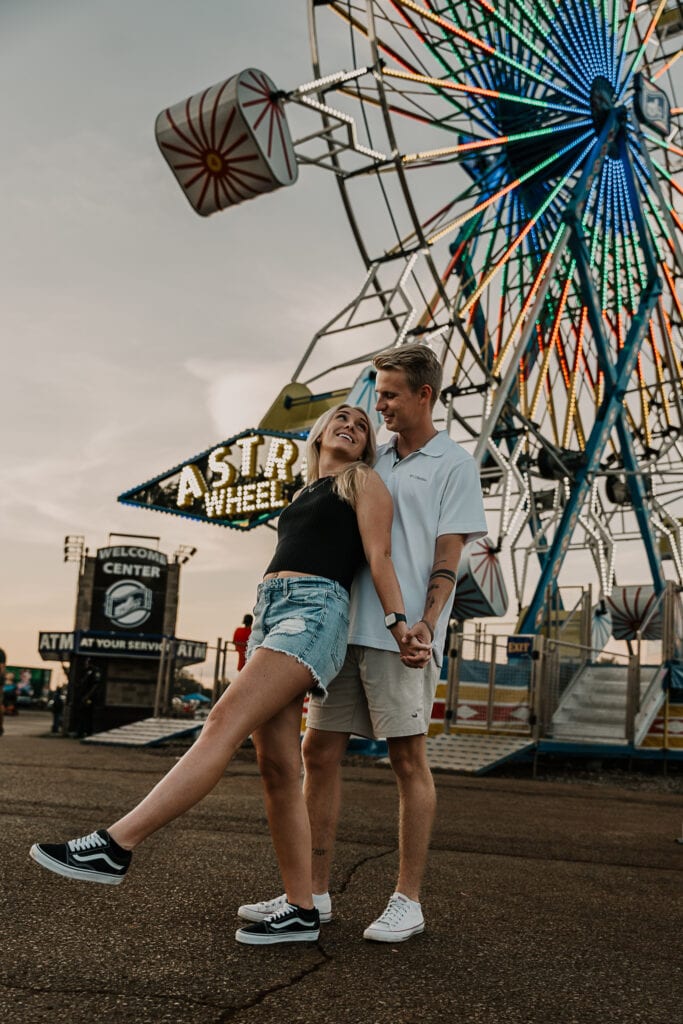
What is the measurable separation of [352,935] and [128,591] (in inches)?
1222

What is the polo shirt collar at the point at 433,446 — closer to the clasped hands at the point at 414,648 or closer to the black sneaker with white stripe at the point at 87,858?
the clasped hands at the point at 414,648

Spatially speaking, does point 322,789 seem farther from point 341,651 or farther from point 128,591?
point 128,591

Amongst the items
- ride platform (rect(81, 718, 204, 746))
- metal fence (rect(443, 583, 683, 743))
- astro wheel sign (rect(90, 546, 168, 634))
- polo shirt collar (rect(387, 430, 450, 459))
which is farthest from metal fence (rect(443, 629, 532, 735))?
astro wheel sign (rect(90, 546, 168, 634))

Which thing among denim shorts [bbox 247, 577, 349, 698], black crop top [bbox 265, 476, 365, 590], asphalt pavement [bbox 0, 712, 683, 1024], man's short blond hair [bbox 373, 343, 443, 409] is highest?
man's short blond hair [bbox 373, 343, 443, 409]

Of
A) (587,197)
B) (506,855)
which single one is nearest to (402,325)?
(587,197)

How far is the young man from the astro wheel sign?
99.4ft

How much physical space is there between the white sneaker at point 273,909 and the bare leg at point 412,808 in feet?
0.79

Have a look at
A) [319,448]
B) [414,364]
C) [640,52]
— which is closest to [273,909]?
[319,448]

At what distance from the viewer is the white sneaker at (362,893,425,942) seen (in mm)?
2924

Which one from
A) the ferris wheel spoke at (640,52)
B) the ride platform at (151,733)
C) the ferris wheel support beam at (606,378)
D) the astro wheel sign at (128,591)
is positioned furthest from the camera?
the astro wheel sign at (128,591)

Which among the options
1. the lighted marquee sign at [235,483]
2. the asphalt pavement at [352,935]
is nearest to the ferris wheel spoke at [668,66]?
the lighted marquee sign at [235,483]

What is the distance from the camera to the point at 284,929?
283 centimetres

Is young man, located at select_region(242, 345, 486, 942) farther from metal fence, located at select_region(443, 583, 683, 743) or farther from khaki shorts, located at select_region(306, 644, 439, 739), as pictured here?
metal fence, located at select_region(443, 583, 683, 743)

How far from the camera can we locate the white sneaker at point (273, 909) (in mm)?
3035
